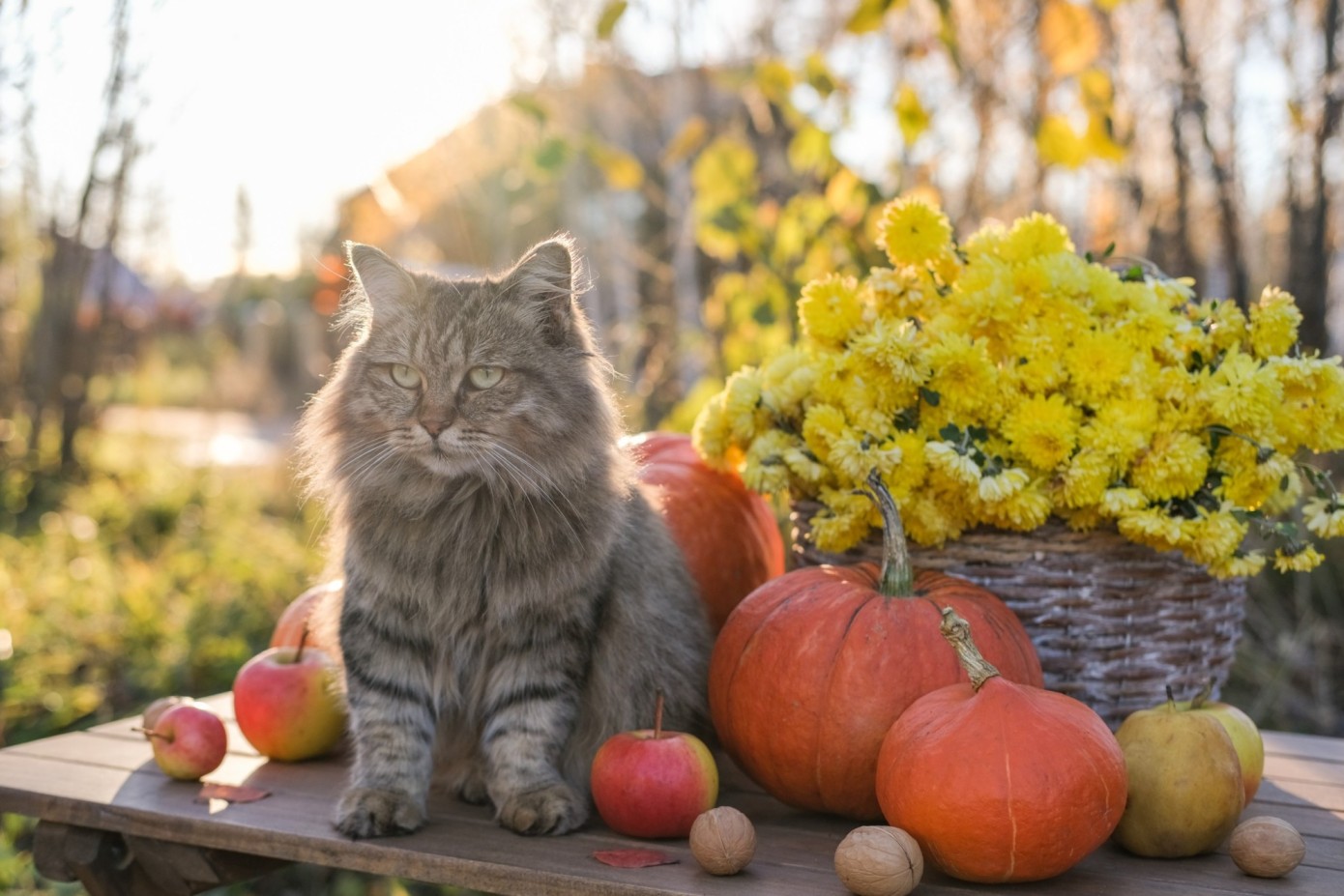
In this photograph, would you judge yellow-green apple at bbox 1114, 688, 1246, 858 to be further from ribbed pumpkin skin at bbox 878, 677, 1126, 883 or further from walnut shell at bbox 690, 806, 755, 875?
walnut shell at bbox 690, 806, 755, 875

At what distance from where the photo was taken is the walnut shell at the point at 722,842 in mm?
1735

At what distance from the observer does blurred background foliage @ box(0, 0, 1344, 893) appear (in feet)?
12.8

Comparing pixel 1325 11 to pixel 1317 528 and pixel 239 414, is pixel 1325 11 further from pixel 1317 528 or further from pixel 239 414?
pixel 239 414

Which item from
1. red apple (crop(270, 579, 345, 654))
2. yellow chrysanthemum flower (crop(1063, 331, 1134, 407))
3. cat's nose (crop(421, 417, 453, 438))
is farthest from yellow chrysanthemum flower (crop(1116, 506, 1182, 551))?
red apple (crop(270, 579, 345, 654))

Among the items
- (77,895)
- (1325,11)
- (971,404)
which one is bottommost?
(77,895)

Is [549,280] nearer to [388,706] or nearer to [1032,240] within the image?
[388,706]

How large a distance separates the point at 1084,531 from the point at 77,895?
289cm

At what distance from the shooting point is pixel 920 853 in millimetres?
1682

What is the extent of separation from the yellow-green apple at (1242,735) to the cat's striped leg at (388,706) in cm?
136

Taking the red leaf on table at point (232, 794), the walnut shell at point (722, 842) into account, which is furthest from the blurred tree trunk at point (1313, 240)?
the red leaf on table at point (232, 794)

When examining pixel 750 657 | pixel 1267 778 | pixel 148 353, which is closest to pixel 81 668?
pixel 750 657

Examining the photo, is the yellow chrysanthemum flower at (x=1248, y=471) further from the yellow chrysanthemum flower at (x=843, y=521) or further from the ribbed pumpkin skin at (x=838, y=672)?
the yellow chrysanthemum flower at (x=843, y=521)

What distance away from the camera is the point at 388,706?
6.96 ft

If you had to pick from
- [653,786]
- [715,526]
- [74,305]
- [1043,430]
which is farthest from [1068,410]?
[74,305]
